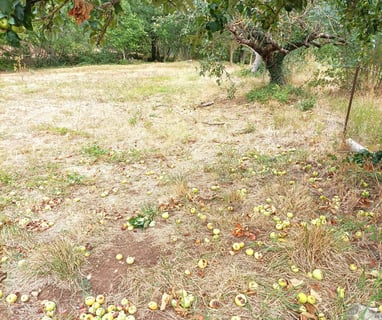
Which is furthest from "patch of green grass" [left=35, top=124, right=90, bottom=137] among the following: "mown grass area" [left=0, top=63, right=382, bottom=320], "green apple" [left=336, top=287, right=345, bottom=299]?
"green apple" [left=336, top=287, right=345, bottom=299]

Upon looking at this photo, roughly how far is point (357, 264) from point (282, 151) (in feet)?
7.15

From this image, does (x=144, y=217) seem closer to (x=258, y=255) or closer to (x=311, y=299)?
(x=258, y=255)

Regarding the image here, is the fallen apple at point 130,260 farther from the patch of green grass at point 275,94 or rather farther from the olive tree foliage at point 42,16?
the patch of green grass at point 275,94

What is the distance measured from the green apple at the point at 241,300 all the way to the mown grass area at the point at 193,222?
0.06ft

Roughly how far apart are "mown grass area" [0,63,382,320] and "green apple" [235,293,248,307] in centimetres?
2

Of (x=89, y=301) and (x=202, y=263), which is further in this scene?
(x=202, y=263)

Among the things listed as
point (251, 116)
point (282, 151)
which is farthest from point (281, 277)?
point (251, 116)

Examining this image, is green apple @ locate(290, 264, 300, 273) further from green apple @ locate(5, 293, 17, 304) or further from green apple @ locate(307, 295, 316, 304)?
green apple @ locate(5, 293, 17, 304)

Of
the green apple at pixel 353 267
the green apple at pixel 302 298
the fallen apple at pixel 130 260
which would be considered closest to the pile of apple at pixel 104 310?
the fallen apple at pixel 130 260

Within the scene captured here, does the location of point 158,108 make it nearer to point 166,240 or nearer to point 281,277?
point 166,240

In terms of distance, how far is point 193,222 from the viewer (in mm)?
2422

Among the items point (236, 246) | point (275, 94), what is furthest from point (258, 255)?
point (275, 94)

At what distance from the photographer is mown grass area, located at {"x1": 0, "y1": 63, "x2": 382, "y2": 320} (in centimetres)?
169

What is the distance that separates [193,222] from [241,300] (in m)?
0.89
